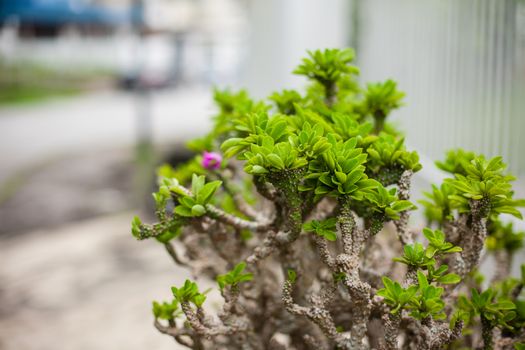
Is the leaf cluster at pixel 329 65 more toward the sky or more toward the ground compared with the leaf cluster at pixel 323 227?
more toward the sky

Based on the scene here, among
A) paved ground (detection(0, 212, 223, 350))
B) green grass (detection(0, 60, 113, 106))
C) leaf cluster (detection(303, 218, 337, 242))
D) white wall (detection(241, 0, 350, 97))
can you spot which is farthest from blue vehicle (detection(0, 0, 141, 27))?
leaf cluster (detection(303, 218, 337, 242))

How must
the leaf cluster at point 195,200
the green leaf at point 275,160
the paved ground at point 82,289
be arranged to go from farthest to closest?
the paved ground at point 82,289
the leaf cluster at point 195,200
the green leaf at point 275,160

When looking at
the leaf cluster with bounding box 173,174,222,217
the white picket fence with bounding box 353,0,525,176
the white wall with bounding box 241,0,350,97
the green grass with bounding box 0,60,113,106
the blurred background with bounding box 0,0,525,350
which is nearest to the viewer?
the leaf cluster with bounding box 173,174,222,217

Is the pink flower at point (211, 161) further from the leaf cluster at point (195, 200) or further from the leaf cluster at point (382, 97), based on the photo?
the leaf cluster at point (382, 97)

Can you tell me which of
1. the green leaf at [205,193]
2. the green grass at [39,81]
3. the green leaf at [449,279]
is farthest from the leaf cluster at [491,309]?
the green grass at [39,81]

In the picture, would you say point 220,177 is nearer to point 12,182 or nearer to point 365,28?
point 365,28

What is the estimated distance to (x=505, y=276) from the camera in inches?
76.7

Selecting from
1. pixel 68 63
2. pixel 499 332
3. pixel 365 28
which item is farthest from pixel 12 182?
pixel 68 63

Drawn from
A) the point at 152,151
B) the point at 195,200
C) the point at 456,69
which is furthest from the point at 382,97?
the point at 152,151

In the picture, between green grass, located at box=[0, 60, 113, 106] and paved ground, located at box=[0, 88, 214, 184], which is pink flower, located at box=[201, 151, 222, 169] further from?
green grass, located at box=[0, 60, 113, 106]

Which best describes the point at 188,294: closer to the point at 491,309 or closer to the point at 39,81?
the point at 491,309

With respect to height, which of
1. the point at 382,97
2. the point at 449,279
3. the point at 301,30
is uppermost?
the point at 301,30

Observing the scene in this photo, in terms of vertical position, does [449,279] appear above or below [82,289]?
above

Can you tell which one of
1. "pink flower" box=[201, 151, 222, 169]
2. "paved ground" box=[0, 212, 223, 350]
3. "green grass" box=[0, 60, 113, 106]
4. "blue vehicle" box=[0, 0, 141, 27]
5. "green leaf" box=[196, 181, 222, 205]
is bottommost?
"paved ground" box=[0, 212, 223, 350]
